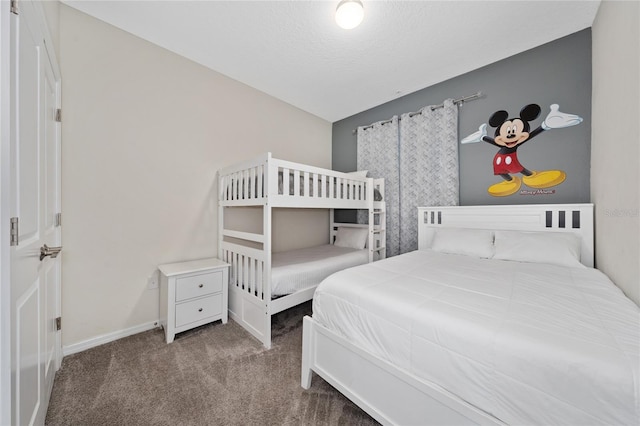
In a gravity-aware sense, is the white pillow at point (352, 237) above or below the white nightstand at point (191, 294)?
above

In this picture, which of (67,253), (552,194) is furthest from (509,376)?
(67,253)

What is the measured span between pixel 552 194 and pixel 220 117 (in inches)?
138

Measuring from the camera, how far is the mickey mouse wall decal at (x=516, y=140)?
224 cm

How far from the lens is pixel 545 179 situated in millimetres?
2295

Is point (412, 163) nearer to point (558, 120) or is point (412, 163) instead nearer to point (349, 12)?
point (558, 120)

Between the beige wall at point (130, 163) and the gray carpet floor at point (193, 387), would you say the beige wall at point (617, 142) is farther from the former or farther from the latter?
the beige wall at point (130, 163)

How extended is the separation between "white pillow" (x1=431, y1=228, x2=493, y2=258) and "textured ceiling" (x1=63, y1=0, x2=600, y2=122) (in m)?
1.80

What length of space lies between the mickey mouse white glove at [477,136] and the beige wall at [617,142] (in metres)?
0.80

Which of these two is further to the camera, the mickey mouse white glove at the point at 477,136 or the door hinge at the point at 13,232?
the mickey mouse white glove at the point at 477,136

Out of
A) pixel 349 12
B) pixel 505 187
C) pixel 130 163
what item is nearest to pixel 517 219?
pixel 505 187

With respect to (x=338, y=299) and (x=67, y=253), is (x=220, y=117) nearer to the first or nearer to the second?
(x=67, y=253)

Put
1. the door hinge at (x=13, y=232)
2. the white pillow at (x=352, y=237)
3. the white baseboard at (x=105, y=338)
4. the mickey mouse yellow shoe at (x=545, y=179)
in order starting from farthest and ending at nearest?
1. the white pillow at (x=352, y=237)
2. the mickey mouse yellow shoe at (x=545, y=179)
3. the white baseboard at (x=105, y=338)
4. the door hinge at (x=13, y=232)

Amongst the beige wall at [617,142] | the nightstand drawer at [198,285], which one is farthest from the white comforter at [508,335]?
the nightstand drawer at [198,285]

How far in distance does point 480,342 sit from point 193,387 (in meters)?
1.62
